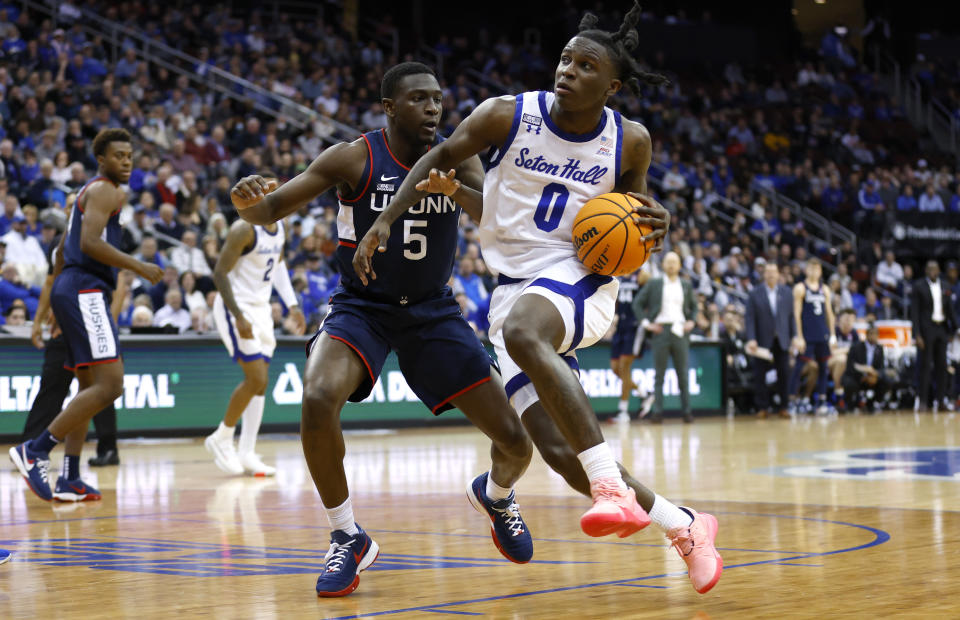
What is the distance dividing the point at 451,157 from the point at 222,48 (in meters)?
17.6

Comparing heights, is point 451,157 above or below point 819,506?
above

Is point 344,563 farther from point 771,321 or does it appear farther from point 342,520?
point 771,321

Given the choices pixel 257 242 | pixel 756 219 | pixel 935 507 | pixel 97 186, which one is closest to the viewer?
pixel 935 507

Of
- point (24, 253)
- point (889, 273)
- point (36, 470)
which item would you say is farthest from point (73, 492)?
point (889, 273)

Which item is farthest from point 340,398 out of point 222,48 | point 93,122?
point 222,48

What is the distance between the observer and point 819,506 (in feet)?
21.5

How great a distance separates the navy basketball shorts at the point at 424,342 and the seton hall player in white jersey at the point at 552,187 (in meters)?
0.20

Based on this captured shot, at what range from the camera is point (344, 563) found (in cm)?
425

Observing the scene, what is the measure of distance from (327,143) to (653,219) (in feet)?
52.6

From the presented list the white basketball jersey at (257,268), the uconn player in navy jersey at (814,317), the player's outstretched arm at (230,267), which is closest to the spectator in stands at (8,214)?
the white basketball jersey at (257,268)

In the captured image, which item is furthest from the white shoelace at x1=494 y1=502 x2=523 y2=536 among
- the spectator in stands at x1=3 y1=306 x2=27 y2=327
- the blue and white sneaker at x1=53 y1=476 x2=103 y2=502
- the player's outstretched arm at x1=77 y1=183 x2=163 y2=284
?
the spectator in stands at x1=3 y1=306 x2=27 y2=327

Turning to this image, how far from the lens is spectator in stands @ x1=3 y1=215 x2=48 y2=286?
14.0 metres

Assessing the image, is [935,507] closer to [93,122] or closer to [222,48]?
[93,122]

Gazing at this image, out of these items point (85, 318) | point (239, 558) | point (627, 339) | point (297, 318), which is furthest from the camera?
point (627, 339)
